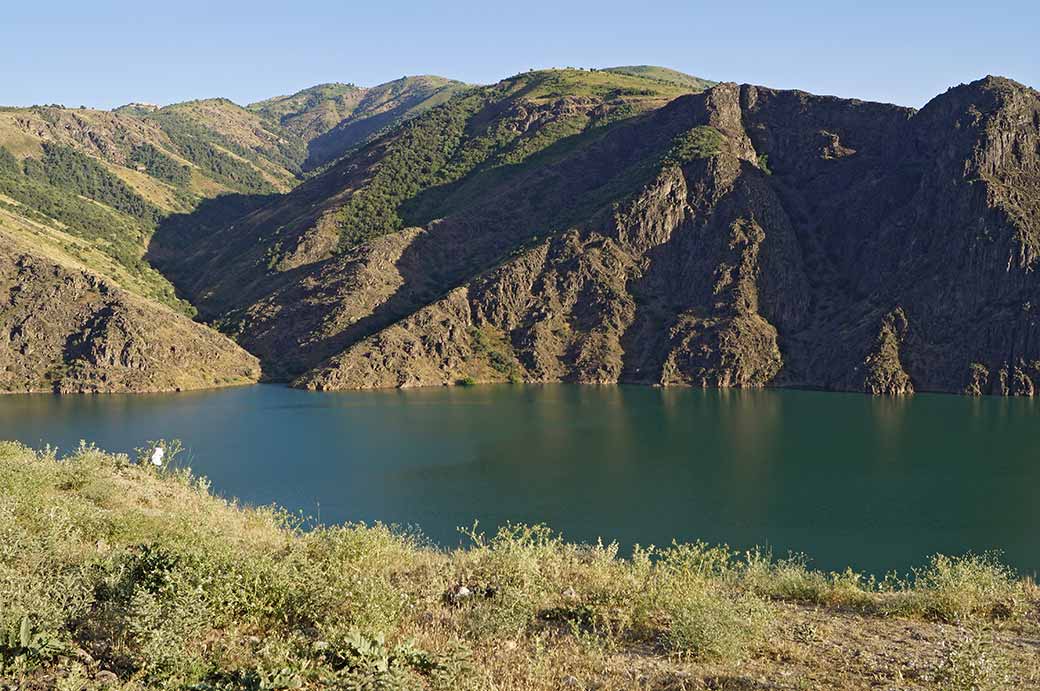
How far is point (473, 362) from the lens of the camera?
13500cm

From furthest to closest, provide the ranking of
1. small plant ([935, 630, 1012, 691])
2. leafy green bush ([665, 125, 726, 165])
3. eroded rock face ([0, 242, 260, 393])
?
leafy green bush ([665, 125, 726, 165]), eroded rock face ([0, 242, 260, 393]), small plant ([935, 630, 1012, 691])

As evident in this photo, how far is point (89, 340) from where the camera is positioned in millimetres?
123188

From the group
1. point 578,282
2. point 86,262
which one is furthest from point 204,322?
point 578,282

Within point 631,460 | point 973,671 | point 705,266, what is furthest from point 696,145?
point 973,671

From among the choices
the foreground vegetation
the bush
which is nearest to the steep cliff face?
the bush

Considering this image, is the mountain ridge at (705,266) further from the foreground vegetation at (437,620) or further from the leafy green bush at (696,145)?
the foreground vegetation at (437,620)

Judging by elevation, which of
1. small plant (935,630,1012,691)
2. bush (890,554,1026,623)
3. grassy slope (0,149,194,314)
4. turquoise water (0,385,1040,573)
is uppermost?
grassy slope (0,149,194,314)

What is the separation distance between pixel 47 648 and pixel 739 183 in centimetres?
14706

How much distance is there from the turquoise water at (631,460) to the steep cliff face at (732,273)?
1289cm

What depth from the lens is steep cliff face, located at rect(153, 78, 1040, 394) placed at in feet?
413

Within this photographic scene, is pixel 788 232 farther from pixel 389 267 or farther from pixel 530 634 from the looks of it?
pixel 530 634

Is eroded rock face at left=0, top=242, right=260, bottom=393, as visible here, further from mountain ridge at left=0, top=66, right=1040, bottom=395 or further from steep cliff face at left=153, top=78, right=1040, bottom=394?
steep cliff face at left=153, top=78, right=1040, bottom=394

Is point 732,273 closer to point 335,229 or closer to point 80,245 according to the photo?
point 335,229

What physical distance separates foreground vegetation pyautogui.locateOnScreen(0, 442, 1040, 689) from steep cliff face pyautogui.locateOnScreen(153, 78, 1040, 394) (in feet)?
360
